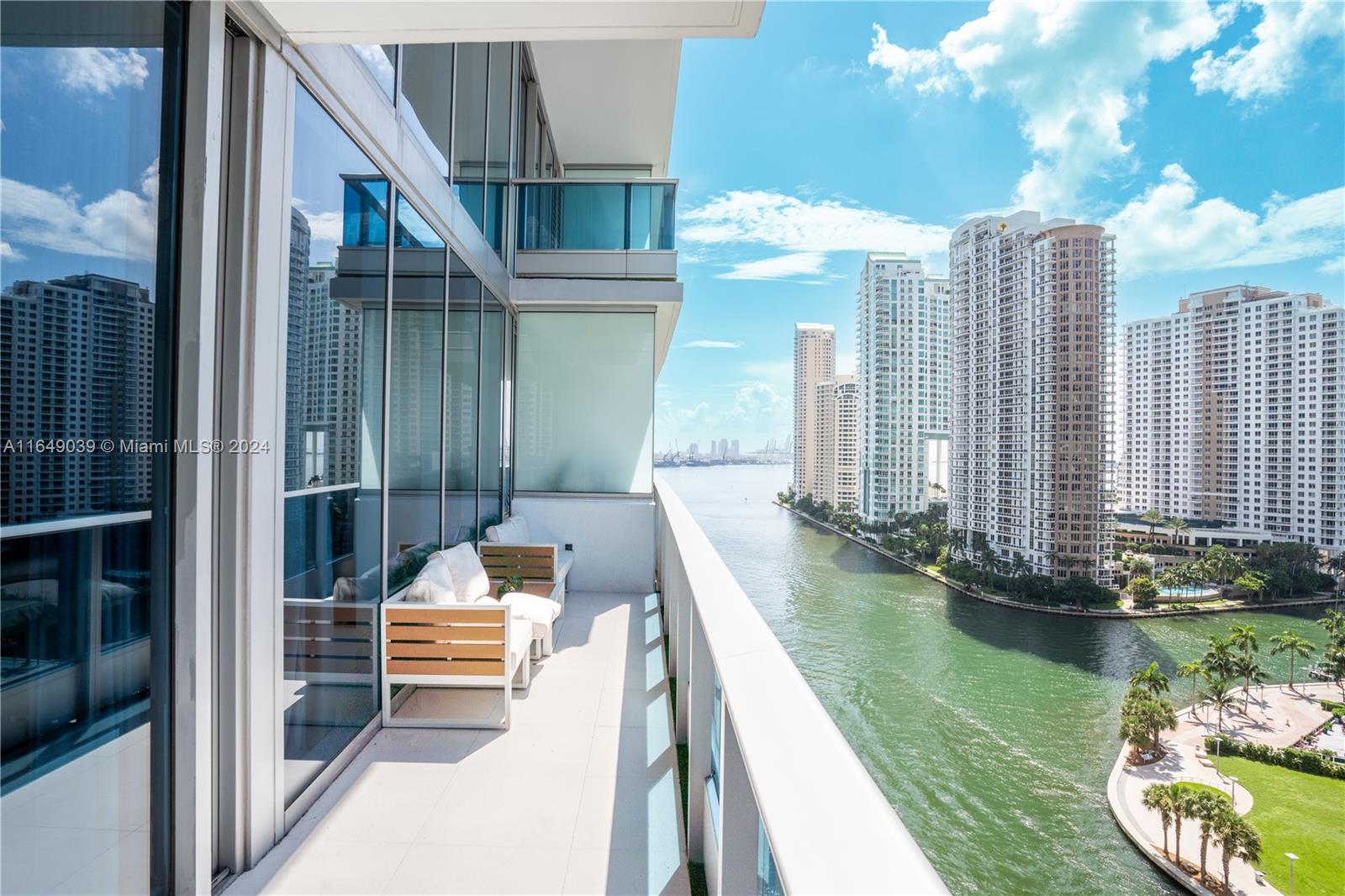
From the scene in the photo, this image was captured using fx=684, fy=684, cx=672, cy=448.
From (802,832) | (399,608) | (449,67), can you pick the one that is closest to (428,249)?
(449,67)

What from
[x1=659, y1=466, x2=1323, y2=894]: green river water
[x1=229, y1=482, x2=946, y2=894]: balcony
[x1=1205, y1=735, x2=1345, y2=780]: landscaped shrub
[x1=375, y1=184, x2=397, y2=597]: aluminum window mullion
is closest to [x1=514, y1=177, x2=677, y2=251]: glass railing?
[x1=375, y1=184, x2=397, y2=597]: aluminum window mullion

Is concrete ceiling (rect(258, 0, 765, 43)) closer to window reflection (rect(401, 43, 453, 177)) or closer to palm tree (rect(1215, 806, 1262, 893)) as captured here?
window reflection (rect(401, 43, 453, 177))

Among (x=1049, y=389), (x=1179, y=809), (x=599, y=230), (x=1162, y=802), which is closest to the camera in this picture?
(x=599, y=230)

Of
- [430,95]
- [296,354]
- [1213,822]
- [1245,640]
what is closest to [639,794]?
[296,354]

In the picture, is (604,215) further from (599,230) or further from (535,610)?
(535,610)

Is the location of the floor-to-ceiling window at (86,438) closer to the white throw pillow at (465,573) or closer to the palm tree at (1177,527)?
the white throw pillow at (465,573)

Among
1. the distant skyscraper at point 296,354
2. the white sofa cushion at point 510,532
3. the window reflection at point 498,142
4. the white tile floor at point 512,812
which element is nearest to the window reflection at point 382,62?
the distant skyscraper at point 296,354
